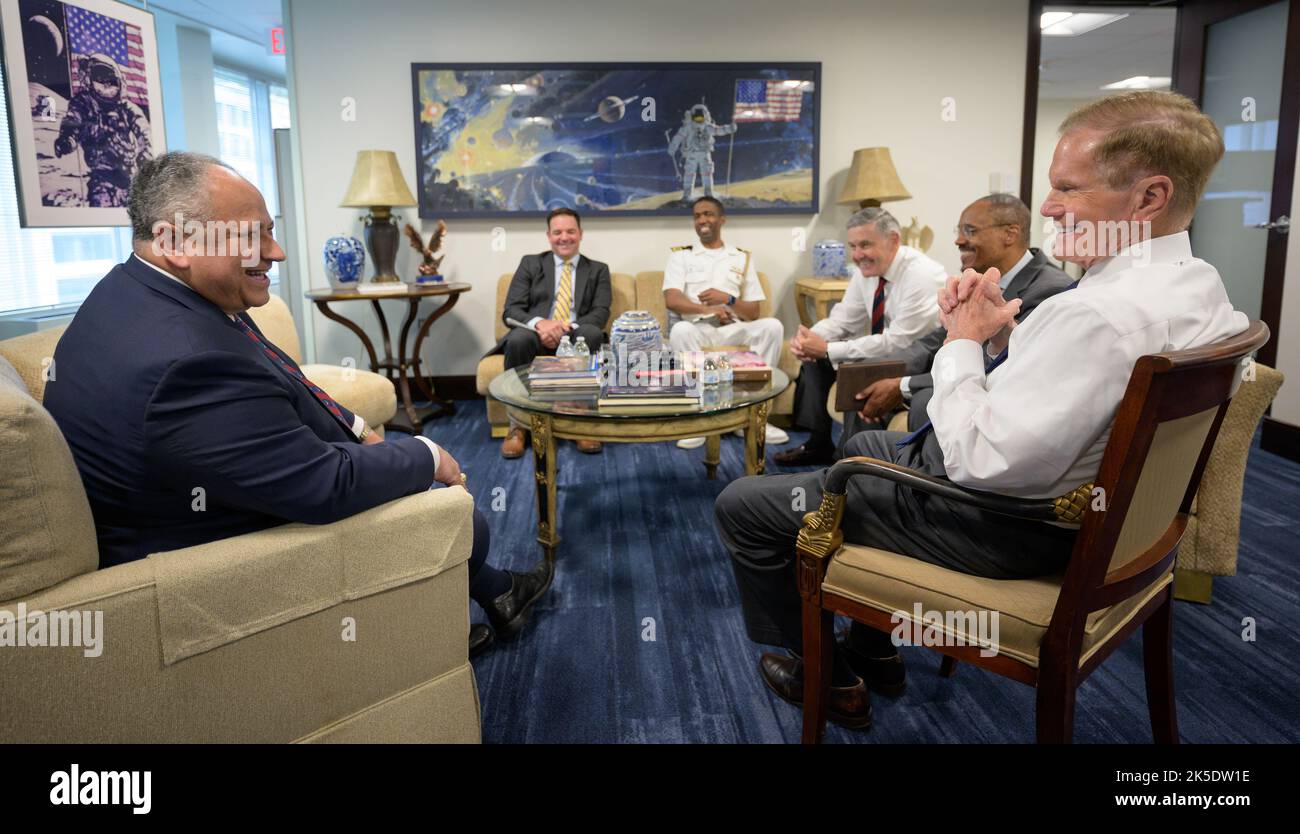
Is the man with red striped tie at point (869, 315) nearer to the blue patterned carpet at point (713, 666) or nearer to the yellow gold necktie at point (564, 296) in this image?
the blue patterned carpet at point (713, 666)

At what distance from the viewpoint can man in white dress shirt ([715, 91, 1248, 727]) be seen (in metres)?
1.26

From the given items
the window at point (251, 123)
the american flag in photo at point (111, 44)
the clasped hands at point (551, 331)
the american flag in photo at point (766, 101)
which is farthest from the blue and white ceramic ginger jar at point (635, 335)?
the window at point (251, 123)

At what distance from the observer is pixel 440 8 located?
16.8ft

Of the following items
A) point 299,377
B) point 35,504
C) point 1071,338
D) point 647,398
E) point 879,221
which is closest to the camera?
point 35,504

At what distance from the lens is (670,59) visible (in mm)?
5277

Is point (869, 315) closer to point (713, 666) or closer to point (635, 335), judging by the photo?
point (635, 335)

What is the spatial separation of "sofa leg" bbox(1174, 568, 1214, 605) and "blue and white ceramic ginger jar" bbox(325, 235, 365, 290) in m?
4.25

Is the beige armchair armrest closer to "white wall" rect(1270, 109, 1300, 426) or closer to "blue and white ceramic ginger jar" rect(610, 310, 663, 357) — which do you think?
"blue and white ceramic ginger jar" rect(610, 310, 663, 357)

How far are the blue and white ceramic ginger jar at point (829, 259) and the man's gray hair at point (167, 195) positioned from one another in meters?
4.19

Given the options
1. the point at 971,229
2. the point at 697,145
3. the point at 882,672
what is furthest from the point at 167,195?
the point at 697,145

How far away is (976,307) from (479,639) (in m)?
1.52

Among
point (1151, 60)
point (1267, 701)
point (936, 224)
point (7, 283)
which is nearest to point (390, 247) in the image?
point (7, 283)

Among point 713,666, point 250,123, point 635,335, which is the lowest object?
point 713,666
